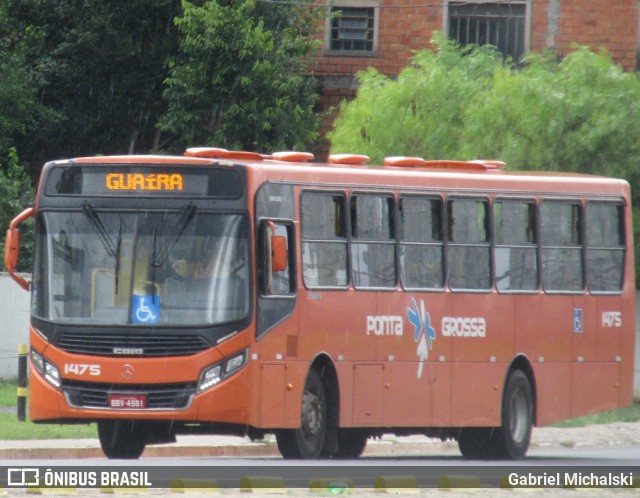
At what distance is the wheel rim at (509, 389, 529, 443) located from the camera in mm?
19328

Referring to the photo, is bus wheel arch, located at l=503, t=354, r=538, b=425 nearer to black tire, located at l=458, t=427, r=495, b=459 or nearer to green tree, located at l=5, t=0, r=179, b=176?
black tire, located at l=458, t=427, r=495, b=459

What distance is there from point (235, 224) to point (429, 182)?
10.1 ft

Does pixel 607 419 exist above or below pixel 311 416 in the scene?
below

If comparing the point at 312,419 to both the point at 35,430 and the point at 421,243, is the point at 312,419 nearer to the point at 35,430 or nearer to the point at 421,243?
the point at 421,243

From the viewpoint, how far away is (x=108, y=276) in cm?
1596

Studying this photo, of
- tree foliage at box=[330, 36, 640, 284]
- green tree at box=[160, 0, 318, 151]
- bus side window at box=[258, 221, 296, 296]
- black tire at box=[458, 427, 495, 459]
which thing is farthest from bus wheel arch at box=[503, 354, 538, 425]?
green tree at box=[160, 0, 318, 151]

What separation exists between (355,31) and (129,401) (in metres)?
20.8

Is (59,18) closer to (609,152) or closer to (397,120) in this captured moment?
(397,120)

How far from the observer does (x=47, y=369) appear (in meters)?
16.2

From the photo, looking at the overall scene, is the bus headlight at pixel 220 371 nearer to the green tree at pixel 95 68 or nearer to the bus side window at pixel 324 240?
the bus side window at pixel 324 240

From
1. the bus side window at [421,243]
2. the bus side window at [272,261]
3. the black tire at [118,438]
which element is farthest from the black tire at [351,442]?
the bus side window at [272,261]

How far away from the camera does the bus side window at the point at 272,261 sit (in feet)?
52.4

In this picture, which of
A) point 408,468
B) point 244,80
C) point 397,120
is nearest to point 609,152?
point 397,120

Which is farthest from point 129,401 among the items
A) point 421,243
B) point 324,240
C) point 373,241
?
point 421,243
